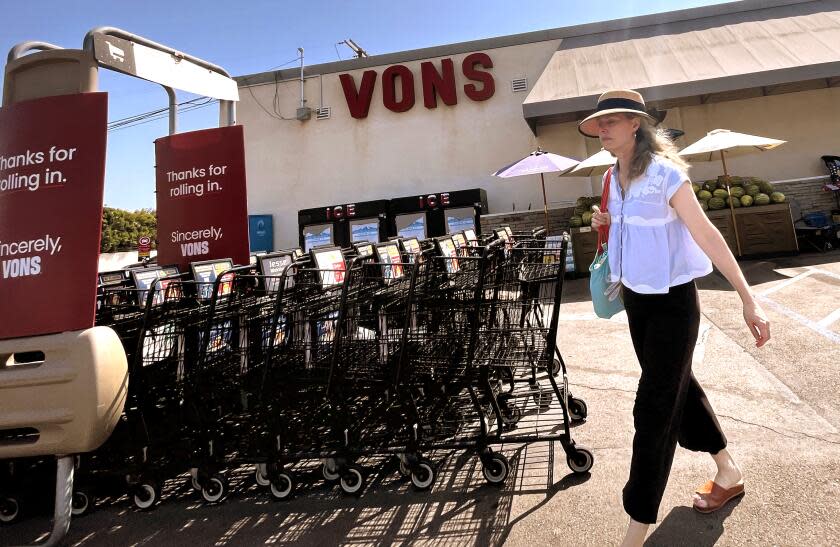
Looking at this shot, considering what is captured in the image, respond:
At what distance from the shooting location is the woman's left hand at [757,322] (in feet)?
6.53

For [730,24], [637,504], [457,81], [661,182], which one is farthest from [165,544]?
[730,24]

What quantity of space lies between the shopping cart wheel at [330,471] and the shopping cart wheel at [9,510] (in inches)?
75.2

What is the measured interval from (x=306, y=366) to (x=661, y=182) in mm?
2252

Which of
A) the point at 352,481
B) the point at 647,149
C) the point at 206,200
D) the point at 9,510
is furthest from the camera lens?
the point at 206,200

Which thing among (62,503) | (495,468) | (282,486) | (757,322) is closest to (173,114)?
(62,503)

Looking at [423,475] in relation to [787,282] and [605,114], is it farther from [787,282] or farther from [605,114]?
[787,282]

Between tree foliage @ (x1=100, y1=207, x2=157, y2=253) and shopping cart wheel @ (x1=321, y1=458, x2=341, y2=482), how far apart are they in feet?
115

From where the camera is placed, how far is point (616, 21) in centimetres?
1467

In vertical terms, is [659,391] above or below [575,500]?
above

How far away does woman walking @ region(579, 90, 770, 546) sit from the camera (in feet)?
6.76

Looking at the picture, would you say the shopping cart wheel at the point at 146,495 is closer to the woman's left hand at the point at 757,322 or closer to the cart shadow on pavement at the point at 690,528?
the cart shadow on pavement at the point at 690,528

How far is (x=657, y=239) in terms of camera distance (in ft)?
7.14

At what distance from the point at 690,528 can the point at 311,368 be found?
218 centimetres

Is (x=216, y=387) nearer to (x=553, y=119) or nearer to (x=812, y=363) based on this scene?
(x=812, y=363)
